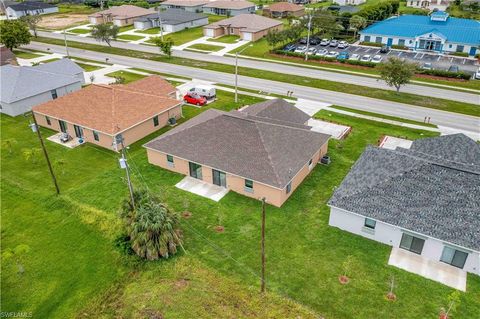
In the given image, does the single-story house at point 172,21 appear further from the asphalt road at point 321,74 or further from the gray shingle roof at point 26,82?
the gray shingle roof at point 26,82

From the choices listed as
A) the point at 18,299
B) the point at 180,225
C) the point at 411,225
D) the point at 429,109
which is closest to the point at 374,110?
the point at 429,109

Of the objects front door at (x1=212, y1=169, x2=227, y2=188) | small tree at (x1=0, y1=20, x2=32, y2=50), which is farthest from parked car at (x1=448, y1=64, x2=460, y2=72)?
small tree at (x1=0, y1=20, x2=32, y2=50)

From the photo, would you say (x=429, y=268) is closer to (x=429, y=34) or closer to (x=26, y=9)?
(x=429, y=34)

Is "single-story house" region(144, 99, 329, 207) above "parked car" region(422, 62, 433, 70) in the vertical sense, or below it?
above

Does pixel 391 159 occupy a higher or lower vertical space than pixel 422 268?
higher

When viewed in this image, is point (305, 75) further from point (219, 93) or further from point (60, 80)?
point (60, 80)

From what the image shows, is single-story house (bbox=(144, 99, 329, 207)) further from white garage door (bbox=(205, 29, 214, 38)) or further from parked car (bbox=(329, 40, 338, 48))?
white garage door (bbox=(205, 29, 214, 38))
